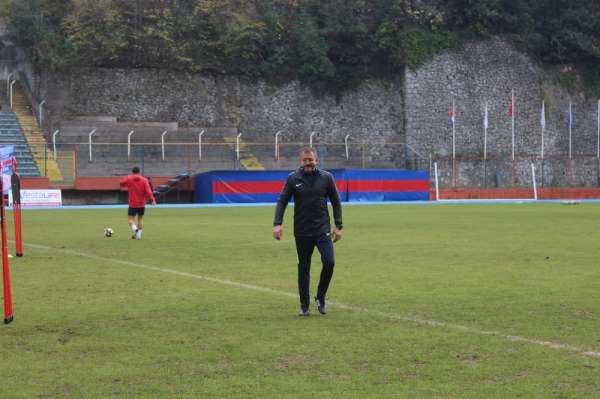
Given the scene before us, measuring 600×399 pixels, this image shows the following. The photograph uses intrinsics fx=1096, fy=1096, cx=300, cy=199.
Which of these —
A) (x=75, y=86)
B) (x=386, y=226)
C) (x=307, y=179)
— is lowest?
(x=386, y=226)

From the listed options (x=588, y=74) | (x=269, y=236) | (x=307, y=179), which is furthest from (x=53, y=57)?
(x=307, y=179)

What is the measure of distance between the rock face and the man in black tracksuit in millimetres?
53402

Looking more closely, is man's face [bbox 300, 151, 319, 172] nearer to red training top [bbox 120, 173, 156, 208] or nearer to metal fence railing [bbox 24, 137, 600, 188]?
red training top [bbox 120, 173, 156, 208]

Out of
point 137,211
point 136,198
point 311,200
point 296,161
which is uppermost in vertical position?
point 311,200

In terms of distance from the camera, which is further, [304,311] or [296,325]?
[304,311]

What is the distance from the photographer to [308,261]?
12664mm

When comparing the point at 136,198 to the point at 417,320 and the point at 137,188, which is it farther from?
the point at 417,320

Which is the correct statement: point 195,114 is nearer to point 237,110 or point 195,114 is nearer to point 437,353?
point 237,110

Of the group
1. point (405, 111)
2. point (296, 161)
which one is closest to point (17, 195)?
point (296, 161)

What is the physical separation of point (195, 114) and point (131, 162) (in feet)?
33.3

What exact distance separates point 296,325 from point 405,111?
59.8 meters

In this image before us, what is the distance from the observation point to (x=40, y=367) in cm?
930

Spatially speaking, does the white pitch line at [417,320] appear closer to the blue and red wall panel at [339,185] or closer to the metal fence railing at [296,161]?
the blue and red wall panel at [339,185]

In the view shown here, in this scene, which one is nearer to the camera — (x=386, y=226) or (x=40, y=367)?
(x=40, y=367)
